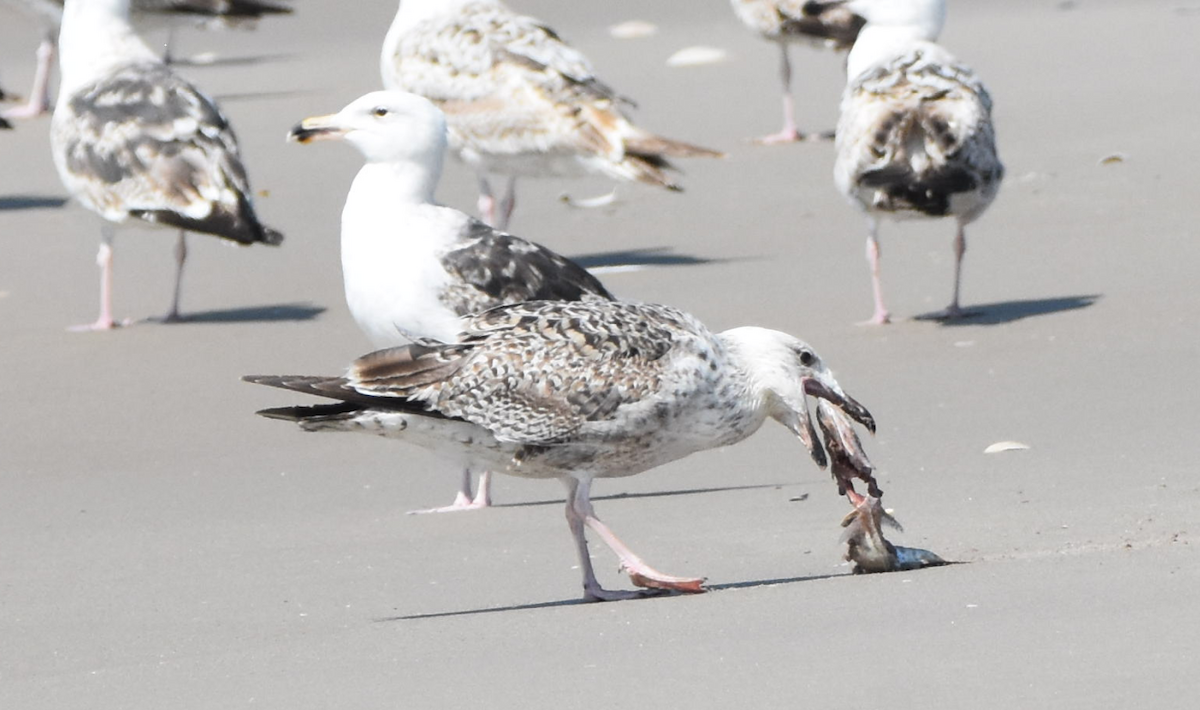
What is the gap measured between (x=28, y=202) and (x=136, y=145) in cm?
290

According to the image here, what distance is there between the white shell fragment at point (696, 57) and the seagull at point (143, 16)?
364 centimetres

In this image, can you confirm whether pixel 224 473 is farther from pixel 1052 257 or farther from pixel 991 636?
pixel 1052 257

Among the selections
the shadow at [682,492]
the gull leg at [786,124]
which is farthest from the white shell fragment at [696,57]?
the shadow at [682,492]

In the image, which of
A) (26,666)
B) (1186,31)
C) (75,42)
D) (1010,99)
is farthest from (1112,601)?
(1186,31)

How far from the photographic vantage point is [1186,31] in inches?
738

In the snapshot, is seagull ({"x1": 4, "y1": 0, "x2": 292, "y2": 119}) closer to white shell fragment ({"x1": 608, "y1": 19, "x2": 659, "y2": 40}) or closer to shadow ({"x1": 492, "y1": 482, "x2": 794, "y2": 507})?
white shell fragment ({"x1": 608, "y1": 19, "x2": 659, "y2": 40})

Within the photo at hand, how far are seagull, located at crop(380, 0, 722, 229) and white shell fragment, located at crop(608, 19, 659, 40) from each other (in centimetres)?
819

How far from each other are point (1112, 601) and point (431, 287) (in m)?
3.27

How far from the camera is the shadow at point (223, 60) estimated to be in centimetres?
2011

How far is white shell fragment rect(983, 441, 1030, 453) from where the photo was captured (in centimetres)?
779

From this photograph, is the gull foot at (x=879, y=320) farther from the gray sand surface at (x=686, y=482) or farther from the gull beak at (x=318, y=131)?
the gull beak at (x=318, y=131)

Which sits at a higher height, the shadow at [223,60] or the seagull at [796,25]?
the seagull at [796,25]

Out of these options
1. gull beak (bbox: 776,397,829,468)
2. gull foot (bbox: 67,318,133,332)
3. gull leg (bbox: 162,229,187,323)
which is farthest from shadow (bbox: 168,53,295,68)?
gull beak (bbox: 776,397,829,468)

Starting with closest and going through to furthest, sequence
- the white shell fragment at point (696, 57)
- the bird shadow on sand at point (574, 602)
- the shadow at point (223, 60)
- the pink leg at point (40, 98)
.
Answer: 1. the bird shadow on sand at point (574, 602)
2. the pink leg at point (40, 98)
3. the white shell fragment at point (696, 57)
4. the shadow at point (223, 60)
